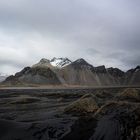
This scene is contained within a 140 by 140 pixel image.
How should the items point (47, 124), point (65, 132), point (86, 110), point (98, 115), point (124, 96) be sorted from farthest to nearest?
1. point (124, 96)
2. point (86, 110)
3. point (98, 115)
4. point (47, 124)
5. point (65, 132)

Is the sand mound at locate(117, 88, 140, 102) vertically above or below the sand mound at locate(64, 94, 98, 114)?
above

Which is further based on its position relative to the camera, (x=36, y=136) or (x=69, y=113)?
(x=69, y=113)

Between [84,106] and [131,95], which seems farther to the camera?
[131,95]

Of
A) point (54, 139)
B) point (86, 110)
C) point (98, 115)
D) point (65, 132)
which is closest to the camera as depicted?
point (54, 139)

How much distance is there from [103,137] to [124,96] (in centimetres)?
2104

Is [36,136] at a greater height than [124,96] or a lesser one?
lesser

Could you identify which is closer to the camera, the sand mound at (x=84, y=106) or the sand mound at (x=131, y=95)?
the sand mound at (x=84, y=106)

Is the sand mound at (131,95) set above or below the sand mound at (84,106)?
above

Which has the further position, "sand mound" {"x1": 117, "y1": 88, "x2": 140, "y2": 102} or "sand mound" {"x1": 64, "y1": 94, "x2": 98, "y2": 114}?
"sand mound" {"x1": 117, "y1": 88, "x2": 140, "y2": 102}

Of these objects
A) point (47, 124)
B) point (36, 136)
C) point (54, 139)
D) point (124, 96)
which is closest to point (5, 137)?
point (36, 136)

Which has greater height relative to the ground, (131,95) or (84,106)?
(131,95)

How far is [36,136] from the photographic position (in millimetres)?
14156

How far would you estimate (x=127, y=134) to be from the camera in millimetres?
14070

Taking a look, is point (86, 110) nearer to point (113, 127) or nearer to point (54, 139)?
point (113, 127)
